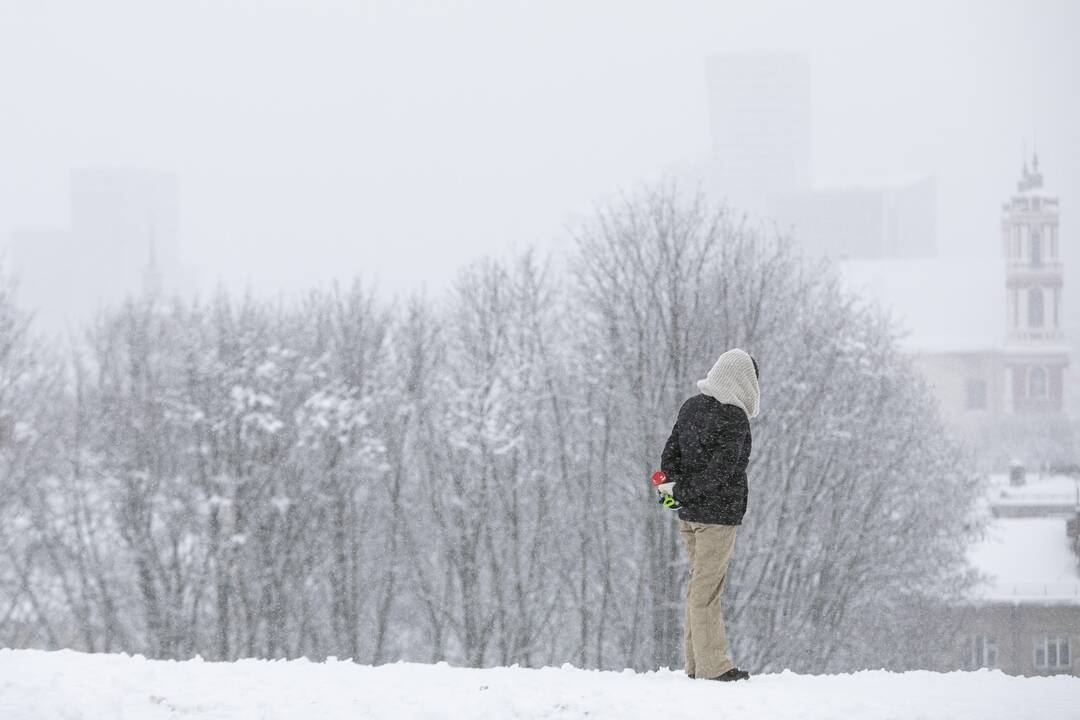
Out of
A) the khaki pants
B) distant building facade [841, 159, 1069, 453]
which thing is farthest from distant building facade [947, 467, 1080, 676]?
distant building facade [841, 159, 1069, 453]

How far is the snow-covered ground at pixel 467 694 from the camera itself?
7234 mm

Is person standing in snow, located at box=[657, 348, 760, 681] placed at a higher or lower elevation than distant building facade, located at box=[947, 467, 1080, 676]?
higher

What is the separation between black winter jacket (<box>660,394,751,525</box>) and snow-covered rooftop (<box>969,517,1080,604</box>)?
33945 mm

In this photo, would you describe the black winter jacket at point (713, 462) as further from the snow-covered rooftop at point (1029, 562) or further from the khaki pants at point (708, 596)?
the snow-covered rooftop at point (1029, 562)

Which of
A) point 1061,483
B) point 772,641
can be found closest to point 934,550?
point 772,641

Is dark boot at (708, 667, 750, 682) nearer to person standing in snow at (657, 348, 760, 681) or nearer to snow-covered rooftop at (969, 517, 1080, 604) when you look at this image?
person standing in snow at (657, 348, 760, 681)

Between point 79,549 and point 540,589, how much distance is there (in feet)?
35.1

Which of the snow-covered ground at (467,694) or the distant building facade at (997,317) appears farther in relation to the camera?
the distant building facade at (997,317)

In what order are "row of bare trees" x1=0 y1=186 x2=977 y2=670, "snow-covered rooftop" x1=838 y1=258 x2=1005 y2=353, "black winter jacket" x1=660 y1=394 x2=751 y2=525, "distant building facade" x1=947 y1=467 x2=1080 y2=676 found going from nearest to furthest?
"black winter jacket" x1=660 y1=394 x2=751 y2=525
"row of bare trees" x1=0 y1=186 x2=977 y2=670
"distant building facade" x1=947 y1=467 x2=1080 y2=676
"snow-covered rooftop" x1=838 y1=258 x2=1005 y2=353

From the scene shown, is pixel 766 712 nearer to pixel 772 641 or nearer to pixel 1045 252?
pixel 772 641

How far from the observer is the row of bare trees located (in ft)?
88.8

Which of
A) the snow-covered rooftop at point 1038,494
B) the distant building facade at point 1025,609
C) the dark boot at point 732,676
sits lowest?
the distant building facade at point 1025,609

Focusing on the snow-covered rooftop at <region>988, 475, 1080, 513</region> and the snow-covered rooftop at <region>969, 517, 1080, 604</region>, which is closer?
the snow-covered rooftop at <region>969, 517, 1080, 604</region>

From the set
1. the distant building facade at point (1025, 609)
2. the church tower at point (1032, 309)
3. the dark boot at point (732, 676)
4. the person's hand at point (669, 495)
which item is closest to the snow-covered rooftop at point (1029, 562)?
the distant building facade at point (1025, 609)
